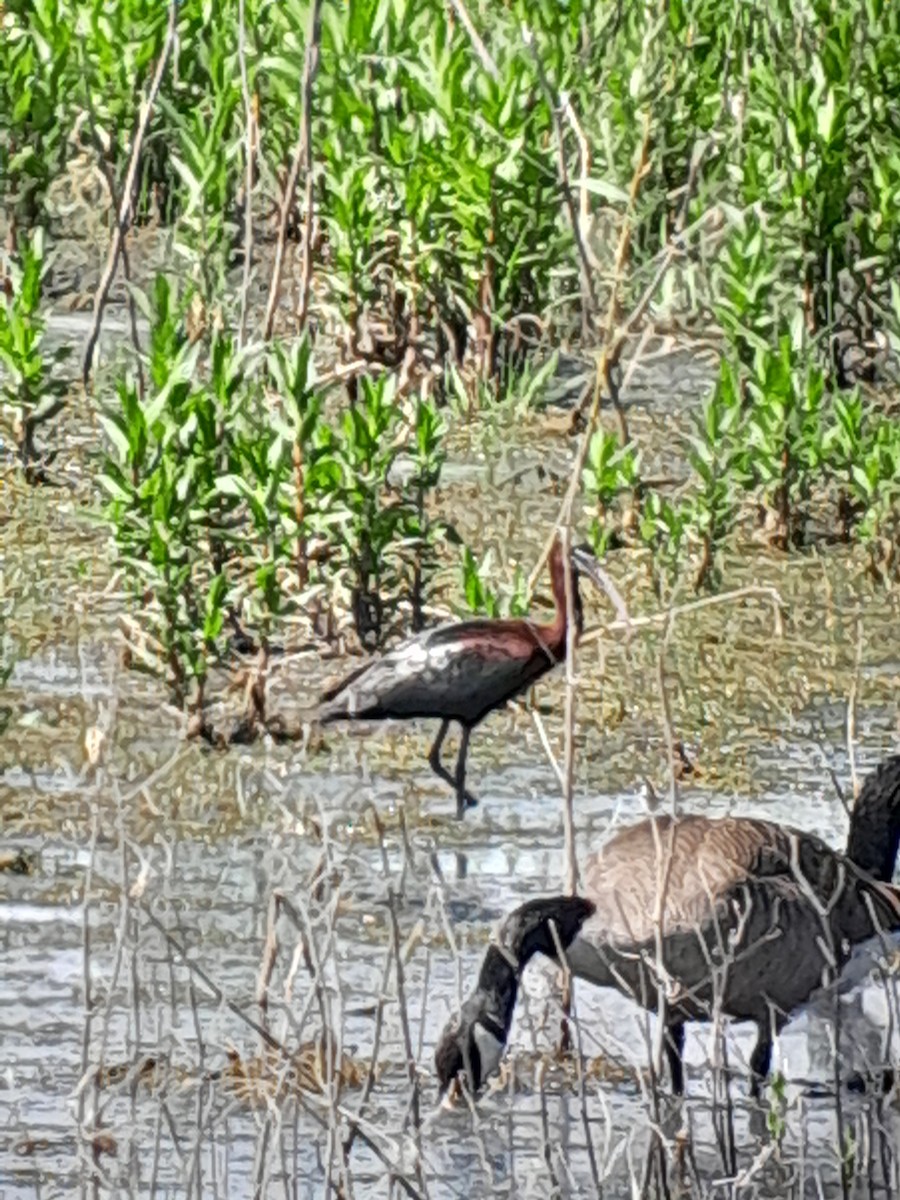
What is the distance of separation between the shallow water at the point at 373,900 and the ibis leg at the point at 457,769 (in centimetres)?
5

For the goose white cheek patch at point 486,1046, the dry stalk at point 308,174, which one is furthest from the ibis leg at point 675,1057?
the dry stalk at point 308,174

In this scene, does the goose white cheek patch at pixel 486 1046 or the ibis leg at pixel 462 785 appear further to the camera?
the ibis leg at pixel 462 785

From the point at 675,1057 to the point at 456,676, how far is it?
171cm

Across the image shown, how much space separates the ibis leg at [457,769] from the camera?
23.3 feet

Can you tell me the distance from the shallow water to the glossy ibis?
0.17 m

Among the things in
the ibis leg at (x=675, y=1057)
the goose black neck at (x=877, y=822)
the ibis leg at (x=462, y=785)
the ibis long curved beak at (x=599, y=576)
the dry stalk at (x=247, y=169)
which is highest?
the dry stalk at (x=247, y=169)

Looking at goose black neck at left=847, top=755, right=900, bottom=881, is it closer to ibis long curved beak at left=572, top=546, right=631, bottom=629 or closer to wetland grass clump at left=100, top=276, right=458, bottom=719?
ibis long curved beak at left=572, top=546, right=631, bottom=629

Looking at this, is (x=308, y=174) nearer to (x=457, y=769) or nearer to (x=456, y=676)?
(x=456, y=676)

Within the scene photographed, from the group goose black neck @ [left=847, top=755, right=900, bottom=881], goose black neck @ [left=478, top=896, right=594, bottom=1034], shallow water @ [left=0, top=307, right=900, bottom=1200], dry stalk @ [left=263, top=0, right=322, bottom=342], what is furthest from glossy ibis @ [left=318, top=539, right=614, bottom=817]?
goose black neck @ [left=478, top=896, right=594, bottom=1034]

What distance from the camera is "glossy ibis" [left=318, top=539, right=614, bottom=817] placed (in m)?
7.12

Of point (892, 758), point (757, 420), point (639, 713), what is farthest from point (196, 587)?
point (892, 758)

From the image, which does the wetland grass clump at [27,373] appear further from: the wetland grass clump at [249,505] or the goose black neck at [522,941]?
the goose black neck at [522,941]

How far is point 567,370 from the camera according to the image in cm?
1090

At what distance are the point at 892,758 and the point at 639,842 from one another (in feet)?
1.89
